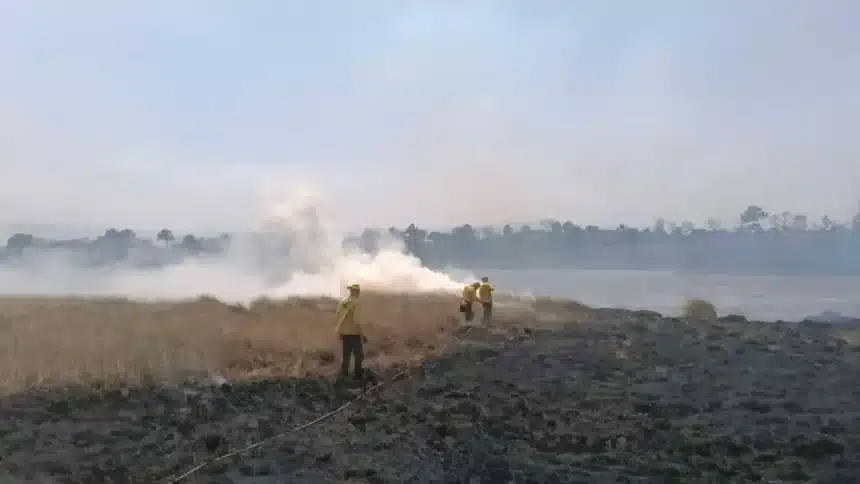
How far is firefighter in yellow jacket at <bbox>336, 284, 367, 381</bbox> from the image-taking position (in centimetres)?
1467

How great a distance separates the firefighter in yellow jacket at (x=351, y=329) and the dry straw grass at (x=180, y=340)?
2.97 feet

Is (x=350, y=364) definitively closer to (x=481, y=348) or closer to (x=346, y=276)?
(x=481, y=348)

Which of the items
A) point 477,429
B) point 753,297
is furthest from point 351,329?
point 753,297

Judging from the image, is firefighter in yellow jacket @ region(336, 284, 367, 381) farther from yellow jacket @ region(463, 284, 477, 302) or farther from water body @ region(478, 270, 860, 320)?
water body @ region(478, 270, 860, 320)

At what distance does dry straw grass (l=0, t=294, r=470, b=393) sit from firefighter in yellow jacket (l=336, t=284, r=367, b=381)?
0.90 m

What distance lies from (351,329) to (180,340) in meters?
4.85

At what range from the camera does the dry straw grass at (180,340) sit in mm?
13961

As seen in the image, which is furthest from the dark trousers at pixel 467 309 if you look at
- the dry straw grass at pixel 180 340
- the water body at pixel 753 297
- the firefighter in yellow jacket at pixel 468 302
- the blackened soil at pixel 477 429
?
the water body at pixel 753 297

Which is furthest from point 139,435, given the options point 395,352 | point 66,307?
point 66,307

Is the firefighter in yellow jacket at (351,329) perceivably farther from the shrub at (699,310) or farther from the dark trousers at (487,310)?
the shrub at (699,310)

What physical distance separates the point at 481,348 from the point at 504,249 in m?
121

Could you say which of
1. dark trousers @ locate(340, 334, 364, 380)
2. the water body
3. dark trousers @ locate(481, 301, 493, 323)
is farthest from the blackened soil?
the water body

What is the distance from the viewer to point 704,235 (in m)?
143

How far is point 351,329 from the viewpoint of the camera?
14.7 meters
